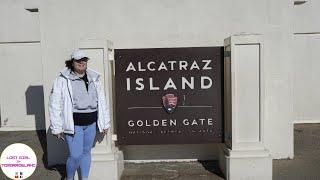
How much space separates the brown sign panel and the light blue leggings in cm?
94

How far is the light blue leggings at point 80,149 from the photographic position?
512 cm

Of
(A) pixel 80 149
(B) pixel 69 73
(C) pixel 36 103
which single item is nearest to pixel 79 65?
(B) pixel 69 73

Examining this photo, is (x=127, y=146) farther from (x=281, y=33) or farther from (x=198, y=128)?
(x=281, y=33)

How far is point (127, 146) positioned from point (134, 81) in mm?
1254

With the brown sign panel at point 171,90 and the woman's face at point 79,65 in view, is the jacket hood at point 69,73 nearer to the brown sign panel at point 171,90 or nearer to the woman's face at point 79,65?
the woman's face at point 79,65

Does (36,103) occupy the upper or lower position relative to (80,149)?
upper

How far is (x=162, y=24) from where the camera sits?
659 cm

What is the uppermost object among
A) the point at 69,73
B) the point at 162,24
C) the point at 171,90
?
the point at 162,24

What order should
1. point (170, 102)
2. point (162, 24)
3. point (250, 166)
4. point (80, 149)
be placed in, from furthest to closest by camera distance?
point (162, 24)
point (170, 102)
point (250, 166)
point (80, 149)

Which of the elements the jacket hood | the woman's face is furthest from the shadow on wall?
the woman's face

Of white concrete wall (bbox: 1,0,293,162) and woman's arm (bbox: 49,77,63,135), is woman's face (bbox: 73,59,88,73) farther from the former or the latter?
white concrete wall (bbox: 1,0,293,162)

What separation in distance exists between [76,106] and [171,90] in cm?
154

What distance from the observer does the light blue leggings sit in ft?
16.8

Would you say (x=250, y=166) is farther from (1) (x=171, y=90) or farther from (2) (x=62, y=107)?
(2) (x=62, y=107)
